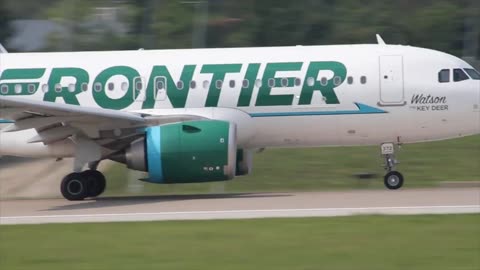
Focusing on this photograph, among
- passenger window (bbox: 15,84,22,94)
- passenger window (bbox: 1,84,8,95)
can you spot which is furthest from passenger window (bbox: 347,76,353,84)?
passenger window (bbox: 1,84,8,95)

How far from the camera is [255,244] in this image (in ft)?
44.8

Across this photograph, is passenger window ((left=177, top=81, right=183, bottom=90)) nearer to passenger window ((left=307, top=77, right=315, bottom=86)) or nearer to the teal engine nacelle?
the teal engine nacelle

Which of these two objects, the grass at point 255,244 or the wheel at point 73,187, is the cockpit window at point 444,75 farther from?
the wheel at point 73,187

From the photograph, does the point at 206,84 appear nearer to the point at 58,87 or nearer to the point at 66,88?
the point at 66,88

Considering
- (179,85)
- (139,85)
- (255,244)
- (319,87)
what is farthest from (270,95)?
(255,244)

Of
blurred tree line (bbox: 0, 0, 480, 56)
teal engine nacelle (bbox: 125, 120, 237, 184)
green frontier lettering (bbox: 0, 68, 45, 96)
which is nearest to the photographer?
teal engine nacelle (bbox: 125, 120, 237, 184)

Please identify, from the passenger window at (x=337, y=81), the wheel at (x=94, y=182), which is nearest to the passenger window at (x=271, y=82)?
the passenger window at (x=337, y=81)

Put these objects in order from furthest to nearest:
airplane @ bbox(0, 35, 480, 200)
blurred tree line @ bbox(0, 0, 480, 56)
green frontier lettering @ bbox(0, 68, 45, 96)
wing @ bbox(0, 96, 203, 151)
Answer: blurred tree line @ bbox(0, 0, 480, 56), green frontier lettering @ bbox(0, 68, 45, 96), airplane @ bbox(0, 35, 480, 200), wing @ bbox(0, 96, 203, 151)

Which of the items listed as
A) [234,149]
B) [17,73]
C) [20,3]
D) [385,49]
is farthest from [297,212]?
[20,3]

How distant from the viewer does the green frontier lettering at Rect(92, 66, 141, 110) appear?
71.3ft

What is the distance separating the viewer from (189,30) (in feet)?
165

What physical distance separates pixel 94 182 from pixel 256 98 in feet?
11.5

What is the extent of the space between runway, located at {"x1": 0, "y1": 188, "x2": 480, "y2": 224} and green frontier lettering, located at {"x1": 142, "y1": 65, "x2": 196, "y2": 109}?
1.80m

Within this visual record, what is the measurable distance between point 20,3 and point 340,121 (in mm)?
54101
